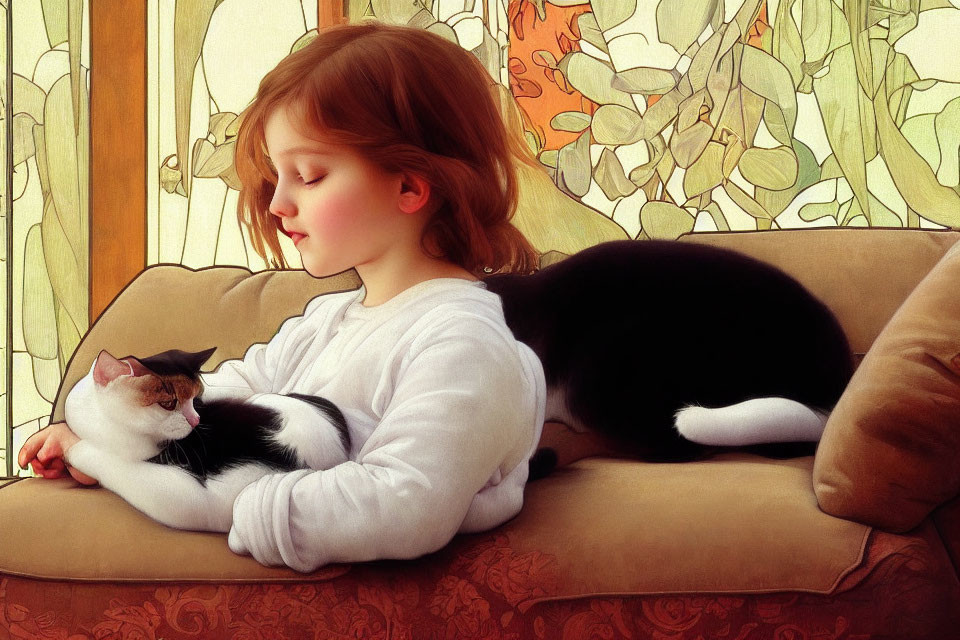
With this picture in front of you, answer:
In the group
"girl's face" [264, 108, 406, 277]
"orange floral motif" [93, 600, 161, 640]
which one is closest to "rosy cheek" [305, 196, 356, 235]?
"girl's face" [264, 108, 406, 277]

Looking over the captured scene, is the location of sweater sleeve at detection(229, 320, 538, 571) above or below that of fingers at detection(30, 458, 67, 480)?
above

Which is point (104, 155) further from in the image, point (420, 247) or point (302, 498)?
point (302, 498)

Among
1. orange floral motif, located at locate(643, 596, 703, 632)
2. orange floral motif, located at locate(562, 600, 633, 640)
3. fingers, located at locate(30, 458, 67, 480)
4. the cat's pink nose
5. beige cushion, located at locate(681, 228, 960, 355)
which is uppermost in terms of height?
beige cushion, located at locate(681, 228, 960, 355)

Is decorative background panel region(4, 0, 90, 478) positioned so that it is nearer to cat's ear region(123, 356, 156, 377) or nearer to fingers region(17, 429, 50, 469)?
fingers region(17, 429, 50, 469)

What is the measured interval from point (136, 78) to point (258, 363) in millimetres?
1086

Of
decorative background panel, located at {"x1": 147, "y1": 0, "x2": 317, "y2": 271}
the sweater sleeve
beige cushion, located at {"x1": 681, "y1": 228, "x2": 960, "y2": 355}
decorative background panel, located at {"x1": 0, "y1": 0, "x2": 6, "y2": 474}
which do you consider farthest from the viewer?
decorative background panel, located at {"x1": 0, "y1": 0, "x2": 6, "y2": 474}

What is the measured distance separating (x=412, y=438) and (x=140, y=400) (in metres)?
0.32

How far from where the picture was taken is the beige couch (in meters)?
0.88

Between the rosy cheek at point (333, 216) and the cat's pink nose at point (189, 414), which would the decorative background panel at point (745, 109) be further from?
the cat's pink nose at point (189, 414)

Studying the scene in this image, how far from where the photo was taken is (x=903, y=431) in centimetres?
88

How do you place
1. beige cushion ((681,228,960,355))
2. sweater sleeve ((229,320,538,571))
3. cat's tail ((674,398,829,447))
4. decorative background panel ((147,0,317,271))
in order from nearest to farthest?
sweater sleeve ((229,320,538,571))
cat's tail ((674,398,829,447))
beige cushion ((681,228,960,355))
decorative background panel ((147,0,317,271))

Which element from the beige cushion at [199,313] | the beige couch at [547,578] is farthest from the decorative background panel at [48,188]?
the beige couch at [547,578]

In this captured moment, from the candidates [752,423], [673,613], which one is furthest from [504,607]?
[752,423]

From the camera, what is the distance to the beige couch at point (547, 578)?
88 cm
